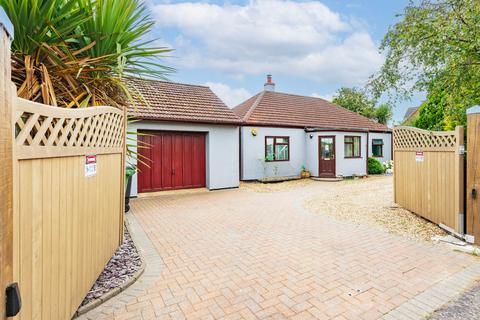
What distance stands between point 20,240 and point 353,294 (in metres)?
3.39

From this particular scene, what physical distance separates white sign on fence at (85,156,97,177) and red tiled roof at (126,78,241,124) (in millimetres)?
6702

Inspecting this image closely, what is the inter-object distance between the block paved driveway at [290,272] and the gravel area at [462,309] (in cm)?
10

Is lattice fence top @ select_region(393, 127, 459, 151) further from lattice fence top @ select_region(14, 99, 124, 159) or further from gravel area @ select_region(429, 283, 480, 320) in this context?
lattice fence top @ select_region(14, 99, 124, 159)

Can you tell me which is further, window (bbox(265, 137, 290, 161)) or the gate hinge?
window (bbox(265, 137, 290, 161))

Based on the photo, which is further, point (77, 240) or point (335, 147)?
point (335, 147)

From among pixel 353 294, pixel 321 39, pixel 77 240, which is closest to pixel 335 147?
pixel 321 39

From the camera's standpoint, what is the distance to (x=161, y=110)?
10.4 metres

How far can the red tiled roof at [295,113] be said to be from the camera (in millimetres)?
15359

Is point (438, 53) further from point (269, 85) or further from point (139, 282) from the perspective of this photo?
point (269, 85)

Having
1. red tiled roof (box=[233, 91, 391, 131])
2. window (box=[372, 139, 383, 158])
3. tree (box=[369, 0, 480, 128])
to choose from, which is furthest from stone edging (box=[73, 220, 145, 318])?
window (box=[372, 139, 383, 158])

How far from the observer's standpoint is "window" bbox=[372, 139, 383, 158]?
19906 mm

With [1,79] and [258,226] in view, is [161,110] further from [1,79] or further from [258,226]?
[1,79]

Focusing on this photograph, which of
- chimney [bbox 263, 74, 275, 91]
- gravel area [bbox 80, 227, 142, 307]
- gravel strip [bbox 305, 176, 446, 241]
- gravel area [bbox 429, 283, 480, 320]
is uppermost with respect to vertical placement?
chimney [bbox 263, 74, 275, 91]

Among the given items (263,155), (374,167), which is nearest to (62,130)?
(263,155)
